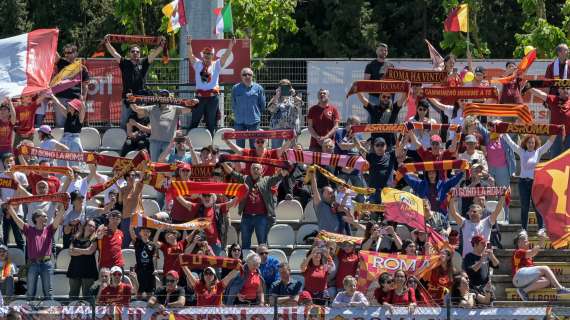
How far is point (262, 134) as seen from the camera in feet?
95.0

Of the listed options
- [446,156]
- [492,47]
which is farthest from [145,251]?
[492,47]

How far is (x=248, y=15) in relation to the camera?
4772cm

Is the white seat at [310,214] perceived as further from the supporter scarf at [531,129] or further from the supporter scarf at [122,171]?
the supporter scarf at [531,129]

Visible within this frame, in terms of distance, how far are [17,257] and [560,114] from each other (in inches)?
342

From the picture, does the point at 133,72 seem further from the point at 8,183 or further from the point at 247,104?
the point at 8,183

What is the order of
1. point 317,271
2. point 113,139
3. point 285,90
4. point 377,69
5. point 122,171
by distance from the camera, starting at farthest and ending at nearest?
point 113,139 < point 285,90 < point 377,69 < point 122,171 < point 317,271

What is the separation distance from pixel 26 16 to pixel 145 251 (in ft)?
86.0

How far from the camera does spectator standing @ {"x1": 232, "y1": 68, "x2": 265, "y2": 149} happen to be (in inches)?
1187

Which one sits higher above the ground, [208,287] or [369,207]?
[369,207]

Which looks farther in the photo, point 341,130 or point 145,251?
point 341,130

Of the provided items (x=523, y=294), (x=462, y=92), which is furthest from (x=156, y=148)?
(x=523, y=294)

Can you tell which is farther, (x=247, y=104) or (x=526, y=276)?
(x=247, y=104)

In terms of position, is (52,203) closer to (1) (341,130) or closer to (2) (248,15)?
(1) (341,130)

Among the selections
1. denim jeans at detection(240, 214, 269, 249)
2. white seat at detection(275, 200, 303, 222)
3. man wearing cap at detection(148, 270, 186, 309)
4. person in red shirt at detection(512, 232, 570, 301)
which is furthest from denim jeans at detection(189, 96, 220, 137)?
person in red shirt at detection(512, 232, 570, 301)
